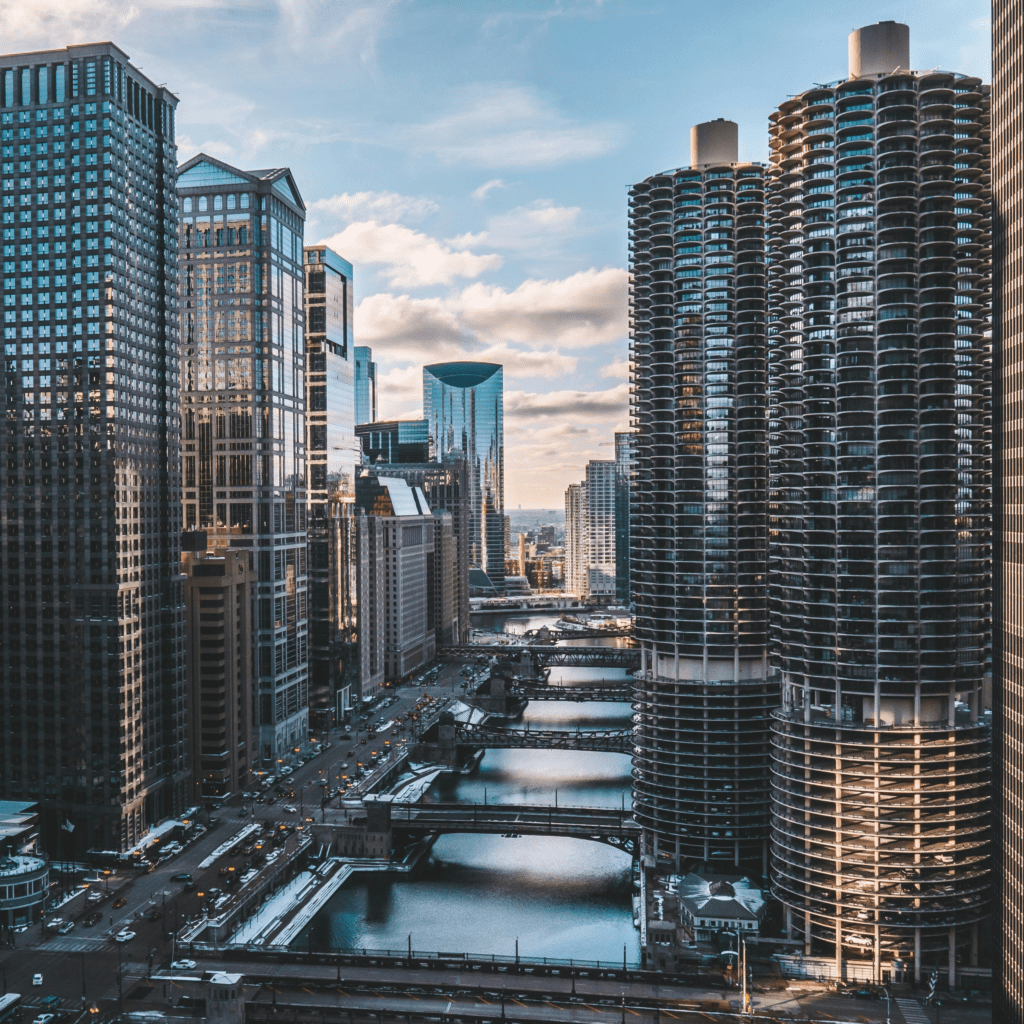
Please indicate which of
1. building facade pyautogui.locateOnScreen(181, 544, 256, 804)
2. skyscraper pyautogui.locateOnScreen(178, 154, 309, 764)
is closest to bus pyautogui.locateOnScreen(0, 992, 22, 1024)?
building facade pyautogui.locateOnScreen(181, 544, 256, 804)

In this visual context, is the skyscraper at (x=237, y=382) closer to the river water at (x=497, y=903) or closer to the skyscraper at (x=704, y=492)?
the river water at (x=497, y=903)

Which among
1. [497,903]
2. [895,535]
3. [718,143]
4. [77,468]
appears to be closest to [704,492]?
[895,535]

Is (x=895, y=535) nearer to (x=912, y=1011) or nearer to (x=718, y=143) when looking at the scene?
(x=912, y=1011)

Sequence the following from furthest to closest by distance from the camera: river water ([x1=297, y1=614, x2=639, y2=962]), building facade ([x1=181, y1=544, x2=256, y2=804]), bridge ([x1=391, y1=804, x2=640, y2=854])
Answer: building facade ([x1=181, y1=544, x2=256, y2=804])
bridge ([x1=391, y1=804, x2=640, y2=854])
river water ([x1=297, y1=614, x2=639, y2=962])

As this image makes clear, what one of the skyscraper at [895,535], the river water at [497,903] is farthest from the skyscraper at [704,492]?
the skyscraper at [895,535]

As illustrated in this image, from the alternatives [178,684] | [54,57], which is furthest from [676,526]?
[54,57]

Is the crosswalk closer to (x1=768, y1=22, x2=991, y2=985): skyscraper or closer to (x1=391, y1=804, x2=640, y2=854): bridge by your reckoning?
(x1=768, y1=22, x2=991, y2=985): skyscraper

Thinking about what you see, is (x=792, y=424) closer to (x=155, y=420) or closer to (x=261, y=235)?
(x=155, y=420)
